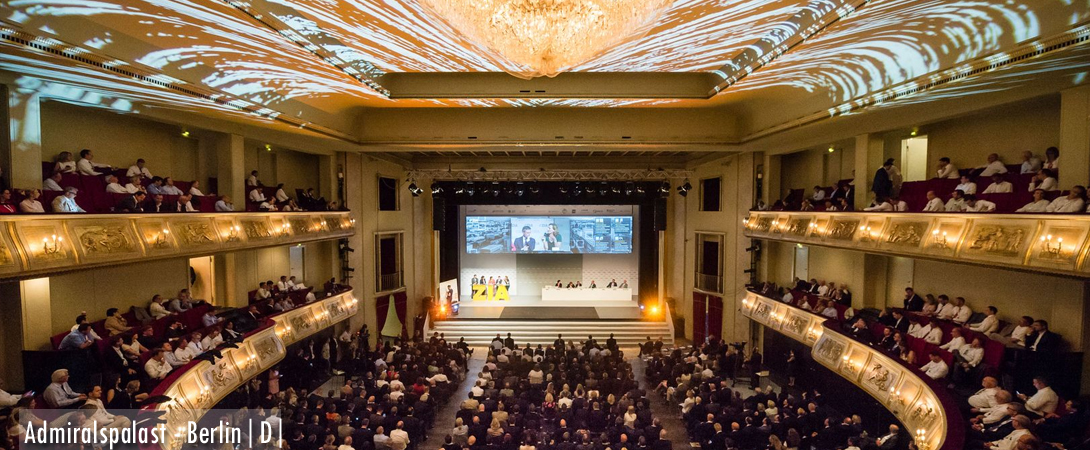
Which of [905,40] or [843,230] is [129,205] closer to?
[905,40]

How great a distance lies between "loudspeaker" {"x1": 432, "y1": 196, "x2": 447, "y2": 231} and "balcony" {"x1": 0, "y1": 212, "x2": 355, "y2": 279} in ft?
31.0

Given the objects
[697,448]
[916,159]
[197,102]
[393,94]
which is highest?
[393,94]

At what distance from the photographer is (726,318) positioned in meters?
17.5

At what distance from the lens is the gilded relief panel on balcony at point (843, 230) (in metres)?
10.6

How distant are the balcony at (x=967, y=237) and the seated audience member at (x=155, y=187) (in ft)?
47.3

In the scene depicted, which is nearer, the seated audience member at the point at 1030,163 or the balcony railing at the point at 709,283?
the seated audience member at the point at 1030,163

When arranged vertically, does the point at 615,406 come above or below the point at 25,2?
below

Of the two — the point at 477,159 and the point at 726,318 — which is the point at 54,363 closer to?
the point at 477,159

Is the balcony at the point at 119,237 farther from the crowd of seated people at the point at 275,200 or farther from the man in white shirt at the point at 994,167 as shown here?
the man in white shirt at the point at 994,167

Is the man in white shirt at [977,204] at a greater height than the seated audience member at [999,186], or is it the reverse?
the seated audience member at [999,186]

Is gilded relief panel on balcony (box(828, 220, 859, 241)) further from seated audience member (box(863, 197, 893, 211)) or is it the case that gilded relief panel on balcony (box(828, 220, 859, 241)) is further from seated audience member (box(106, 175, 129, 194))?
seated audience member (box(106, 175, 129, 194))

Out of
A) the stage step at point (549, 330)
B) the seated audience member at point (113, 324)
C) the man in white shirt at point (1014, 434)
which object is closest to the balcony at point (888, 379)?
the man in white shirt at point (1014, 434)

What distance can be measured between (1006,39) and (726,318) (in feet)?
40.4

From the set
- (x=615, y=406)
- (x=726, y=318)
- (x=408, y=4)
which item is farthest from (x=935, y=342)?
(x=408, y=4)
